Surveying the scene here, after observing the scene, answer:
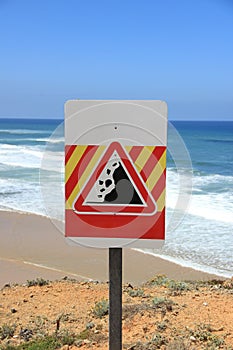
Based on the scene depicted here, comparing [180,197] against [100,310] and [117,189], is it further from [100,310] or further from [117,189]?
[100,310]

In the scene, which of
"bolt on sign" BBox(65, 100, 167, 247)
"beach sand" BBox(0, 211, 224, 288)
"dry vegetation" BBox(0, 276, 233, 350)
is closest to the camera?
"bolt on sign" BBox(65, 100, 167, 247)

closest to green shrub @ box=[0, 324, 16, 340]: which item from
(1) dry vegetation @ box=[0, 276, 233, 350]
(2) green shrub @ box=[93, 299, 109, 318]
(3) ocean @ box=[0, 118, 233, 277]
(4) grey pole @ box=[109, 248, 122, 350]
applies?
(1) dry vegetation @ box=[0, 276, 233, 350]

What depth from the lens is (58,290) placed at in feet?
21.2

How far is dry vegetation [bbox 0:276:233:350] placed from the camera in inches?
165

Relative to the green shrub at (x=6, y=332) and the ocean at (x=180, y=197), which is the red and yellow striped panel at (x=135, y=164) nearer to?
the ocean at (x=180, y=197)

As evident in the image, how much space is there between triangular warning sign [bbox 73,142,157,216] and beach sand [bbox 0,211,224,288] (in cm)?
729

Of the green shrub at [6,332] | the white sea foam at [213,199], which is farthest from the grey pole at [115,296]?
the white sea foam at [213,199]

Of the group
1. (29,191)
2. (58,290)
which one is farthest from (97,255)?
(29,191)

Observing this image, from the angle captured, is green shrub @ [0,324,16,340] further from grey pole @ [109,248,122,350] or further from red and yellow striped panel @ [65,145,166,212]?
red and yellow striped panel @ [65,145,166,212]

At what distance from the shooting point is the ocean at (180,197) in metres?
2.10

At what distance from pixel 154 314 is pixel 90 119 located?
335 centimetres

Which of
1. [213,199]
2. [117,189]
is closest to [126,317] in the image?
[117,189]

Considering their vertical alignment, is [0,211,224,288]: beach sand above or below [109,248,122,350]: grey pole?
below

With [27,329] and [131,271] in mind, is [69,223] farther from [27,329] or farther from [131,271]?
[131,271]
